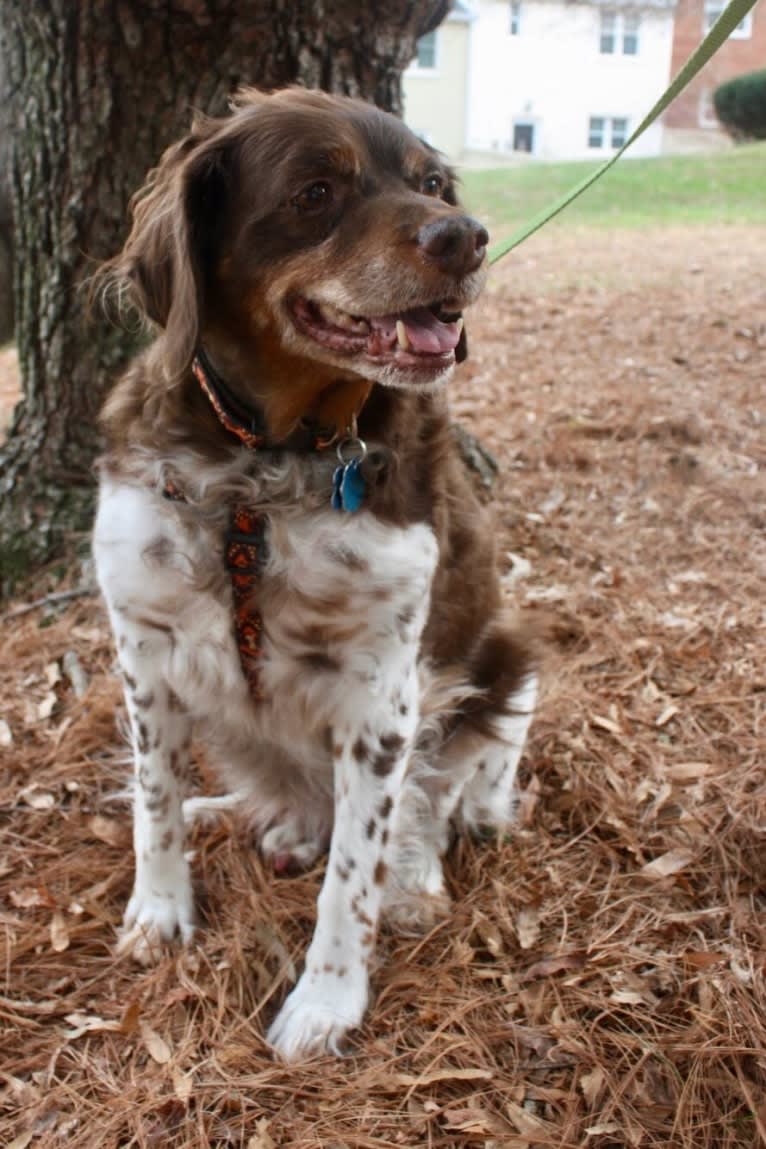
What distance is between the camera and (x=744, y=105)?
19.8 meters

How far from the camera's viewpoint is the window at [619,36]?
29.1 m

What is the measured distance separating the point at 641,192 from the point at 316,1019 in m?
15.4

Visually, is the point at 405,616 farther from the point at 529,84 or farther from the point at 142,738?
the point at 529,84

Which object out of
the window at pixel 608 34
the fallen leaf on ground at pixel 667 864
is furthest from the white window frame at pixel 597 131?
the fallen leaf on ground at pixel 667 864

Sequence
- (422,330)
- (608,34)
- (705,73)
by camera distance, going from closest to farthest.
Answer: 1. (422,330)
2. (705,73)
3. (608,34)

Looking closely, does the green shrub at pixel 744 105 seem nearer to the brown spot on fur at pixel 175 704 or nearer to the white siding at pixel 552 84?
the white siding at pixel 552 84

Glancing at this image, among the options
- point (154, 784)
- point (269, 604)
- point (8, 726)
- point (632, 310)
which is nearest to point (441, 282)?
point (269, 604)

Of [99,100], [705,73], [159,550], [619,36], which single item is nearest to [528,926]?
[159,550]

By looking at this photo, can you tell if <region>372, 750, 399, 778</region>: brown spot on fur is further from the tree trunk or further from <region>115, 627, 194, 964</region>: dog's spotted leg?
the tree trunk

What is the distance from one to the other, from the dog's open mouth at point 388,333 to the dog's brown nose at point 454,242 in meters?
0.09

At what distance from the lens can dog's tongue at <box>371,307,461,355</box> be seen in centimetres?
199

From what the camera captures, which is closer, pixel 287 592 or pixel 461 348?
pixel 287 592

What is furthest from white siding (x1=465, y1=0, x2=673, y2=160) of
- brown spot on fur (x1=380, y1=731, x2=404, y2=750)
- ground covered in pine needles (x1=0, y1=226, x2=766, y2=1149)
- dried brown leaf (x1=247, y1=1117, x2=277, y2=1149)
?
dried brown leaf (x1=247, y1=1117, x2=277, y2=1149)

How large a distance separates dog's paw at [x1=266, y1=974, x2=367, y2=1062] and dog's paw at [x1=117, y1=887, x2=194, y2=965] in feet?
0.99
